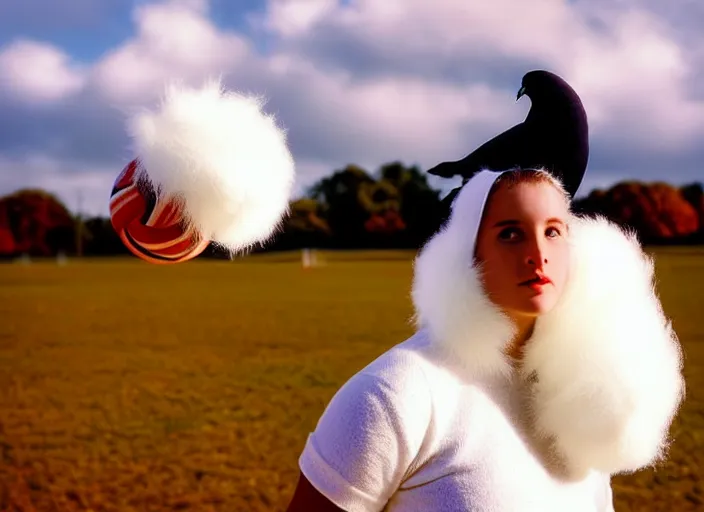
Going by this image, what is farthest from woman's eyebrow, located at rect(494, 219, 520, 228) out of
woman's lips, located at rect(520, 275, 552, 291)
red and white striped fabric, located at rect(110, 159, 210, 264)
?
red and white striped fabric, located at rect(110, 159, 210, 264)

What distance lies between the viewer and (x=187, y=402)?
26.4ft

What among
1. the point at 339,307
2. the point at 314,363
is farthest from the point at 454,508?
the point at 339,307

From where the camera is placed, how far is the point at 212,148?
1198 mm

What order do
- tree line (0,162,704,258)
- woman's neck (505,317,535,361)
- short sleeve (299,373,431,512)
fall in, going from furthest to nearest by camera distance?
tree line (0,162,704,258)
woman's neck (505,317,535,361)
short sleeve (299,373,431,512)

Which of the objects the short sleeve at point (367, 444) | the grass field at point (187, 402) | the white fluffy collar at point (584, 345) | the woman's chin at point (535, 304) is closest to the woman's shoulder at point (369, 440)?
the short sleeve at point (367, 444)

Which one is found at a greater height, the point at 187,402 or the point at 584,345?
the point at 584,345

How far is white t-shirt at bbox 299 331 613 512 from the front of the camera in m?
1.31

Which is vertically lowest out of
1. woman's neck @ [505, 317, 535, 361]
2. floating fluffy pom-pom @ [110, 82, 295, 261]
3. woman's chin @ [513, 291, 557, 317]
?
woman's neck @ [505, 317, 535, 361]

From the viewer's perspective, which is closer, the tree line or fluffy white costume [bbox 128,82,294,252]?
fluffy white costume [bbox 128,82,294,252]

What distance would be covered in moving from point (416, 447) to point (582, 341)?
510 millimetres

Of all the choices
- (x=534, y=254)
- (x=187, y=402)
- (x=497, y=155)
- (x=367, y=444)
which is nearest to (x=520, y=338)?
(x=534, y=254)

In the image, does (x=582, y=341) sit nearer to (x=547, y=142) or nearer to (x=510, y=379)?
(x=510, y=379)

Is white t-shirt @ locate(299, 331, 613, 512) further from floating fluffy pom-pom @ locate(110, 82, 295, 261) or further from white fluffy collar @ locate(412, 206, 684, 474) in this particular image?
floating fluffy pom-pom @ locate(110, 82, 295, 261)

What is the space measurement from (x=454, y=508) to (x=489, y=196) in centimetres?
59
